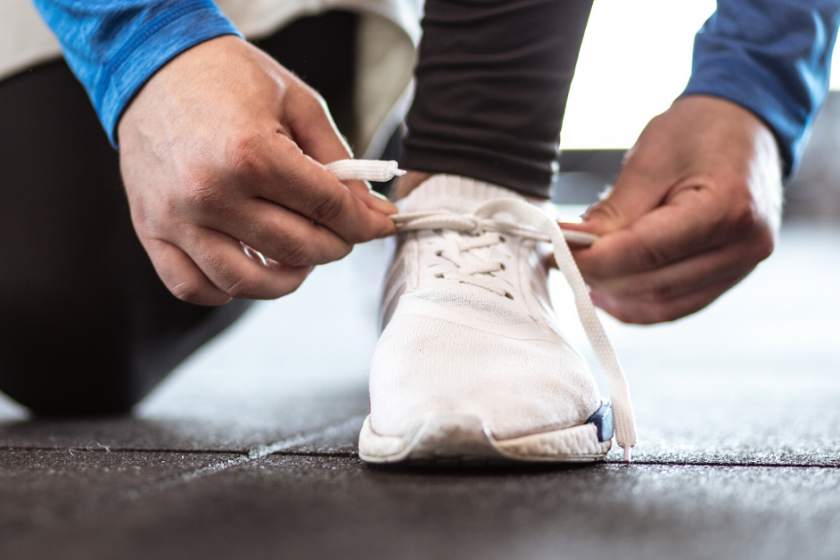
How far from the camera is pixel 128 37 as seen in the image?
1.69 ft

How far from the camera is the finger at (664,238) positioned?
1.83ft

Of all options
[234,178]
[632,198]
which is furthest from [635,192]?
[234,178]

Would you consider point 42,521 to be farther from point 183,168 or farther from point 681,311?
point 681,311

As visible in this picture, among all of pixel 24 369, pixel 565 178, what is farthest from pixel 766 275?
pixel 24 369

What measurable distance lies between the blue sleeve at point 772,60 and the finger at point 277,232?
39 cm

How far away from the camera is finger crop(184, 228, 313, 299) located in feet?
1.63

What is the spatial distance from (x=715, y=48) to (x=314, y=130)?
422mm

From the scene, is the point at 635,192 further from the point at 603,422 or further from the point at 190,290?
the point at 190,290

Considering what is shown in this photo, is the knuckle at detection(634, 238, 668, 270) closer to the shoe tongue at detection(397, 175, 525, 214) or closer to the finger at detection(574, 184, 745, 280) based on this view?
the finger at detection(574, 184, 745, 280)

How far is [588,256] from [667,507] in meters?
0.30

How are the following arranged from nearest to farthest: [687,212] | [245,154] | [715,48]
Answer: [245,154]
[687,212]
[715,48]

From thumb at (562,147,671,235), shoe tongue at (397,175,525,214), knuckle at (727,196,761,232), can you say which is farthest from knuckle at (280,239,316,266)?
knuckle at (727,196,761,232)

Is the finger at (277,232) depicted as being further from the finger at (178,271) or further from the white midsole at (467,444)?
the white midsole at (467,444)

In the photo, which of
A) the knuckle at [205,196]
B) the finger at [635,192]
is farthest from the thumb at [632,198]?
the knuckle at [205,196]
